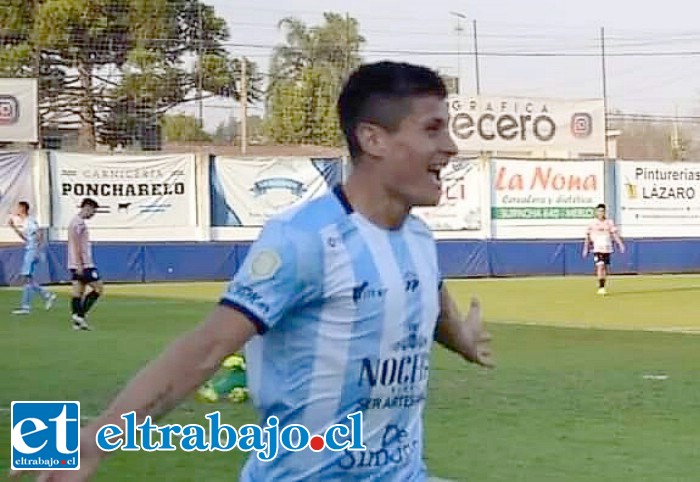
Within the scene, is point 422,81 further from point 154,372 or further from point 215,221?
point 215,221

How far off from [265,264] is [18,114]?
133ft

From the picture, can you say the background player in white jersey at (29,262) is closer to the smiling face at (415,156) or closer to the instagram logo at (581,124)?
the smiling face at (415,156)

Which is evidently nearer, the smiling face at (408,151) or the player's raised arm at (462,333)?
the smiling face at (408,151)

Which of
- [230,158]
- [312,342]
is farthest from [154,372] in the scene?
[230,158]

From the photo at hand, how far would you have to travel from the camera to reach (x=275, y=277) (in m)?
3.77

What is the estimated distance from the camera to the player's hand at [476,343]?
4.77 meters

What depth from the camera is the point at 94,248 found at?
128 ft

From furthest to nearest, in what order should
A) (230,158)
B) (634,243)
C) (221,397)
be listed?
(634,243), (230,158), (221,397)

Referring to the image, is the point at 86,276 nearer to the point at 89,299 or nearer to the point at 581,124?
the point at 89,299

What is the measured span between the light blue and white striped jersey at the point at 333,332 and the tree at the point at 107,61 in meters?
50.0

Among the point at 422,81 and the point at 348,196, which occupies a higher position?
the point at 422,81

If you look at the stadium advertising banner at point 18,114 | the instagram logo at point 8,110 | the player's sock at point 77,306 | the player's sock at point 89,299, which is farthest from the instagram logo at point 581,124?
the player's sock at point 77,306

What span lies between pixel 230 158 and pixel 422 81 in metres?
38.3

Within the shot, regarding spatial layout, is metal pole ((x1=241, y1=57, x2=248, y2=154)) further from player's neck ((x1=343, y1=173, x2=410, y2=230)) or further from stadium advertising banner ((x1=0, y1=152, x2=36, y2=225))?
player's neck ((x1=343, y1=173, x2=410, y2=230))
